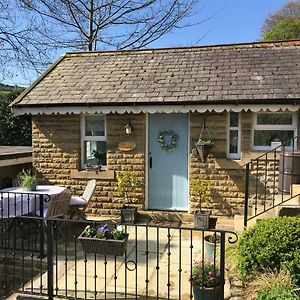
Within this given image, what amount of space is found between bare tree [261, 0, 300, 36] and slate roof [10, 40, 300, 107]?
2192 centimetres

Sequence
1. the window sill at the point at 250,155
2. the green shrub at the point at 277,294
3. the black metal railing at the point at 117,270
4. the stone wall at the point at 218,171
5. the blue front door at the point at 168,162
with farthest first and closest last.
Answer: the blue front door at the point at 168,162, the stone wall at the point at 218,171, the window sill at the point at 250,155, the black metal railing at the point at 117,270, the green shrub at the point at 277,294

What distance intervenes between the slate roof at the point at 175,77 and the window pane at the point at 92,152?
1224mm

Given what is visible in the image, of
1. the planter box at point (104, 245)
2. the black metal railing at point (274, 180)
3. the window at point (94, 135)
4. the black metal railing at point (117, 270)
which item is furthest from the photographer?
the window at point (94, 135)

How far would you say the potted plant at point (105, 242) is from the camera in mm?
4613

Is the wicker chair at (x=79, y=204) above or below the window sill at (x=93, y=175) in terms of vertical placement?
below

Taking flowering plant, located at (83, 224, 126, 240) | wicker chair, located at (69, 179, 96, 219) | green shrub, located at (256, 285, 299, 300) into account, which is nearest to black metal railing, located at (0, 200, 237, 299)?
flowering plant, located at (83, 224, 126, 240)

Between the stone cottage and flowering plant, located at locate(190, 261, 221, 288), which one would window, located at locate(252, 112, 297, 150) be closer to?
the stone cottage

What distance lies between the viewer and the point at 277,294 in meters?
3.55

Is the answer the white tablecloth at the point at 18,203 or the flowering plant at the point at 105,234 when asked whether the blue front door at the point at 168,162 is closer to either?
the white tablecloth at the point at 18,203

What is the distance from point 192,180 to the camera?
28.4 feet

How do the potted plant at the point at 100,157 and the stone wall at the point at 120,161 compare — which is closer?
the stone wall at the point at 120,161

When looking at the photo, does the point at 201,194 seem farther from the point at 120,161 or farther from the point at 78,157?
the point at 78,157

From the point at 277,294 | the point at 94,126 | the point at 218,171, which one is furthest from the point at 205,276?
the point at 94,126

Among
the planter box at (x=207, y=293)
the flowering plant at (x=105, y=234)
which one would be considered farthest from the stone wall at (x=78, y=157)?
the planter box at (x=207, y=293)
